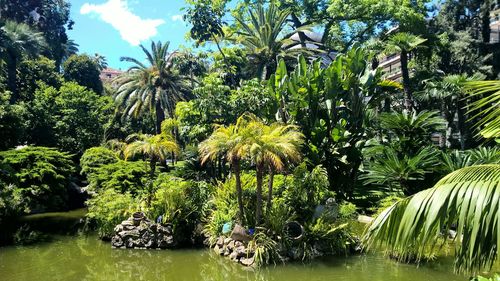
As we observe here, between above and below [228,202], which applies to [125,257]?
below

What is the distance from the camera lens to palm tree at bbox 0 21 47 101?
98.0ft

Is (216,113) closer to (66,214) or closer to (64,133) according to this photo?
(66,214)

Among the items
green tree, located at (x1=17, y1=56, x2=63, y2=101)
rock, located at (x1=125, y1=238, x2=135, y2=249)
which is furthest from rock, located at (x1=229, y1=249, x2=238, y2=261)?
green tree, located at (x1=17, y1=56, x2=63, y2=101)

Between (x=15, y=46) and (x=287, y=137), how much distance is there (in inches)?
1091

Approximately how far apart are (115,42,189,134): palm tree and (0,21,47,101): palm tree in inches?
290

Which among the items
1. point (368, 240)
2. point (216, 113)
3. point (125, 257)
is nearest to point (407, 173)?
point (216, 113)

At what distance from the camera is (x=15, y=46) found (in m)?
31.2

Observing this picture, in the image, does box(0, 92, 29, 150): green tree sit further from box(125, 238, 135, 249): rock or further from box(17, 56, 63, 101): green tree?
box(17, 56, 63, 101): green tree

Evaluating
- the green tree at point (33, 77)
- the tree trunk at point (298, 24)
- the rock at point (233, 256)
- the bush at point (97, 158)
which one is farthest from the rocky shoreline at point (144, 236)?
the green tree at point (33, 77)

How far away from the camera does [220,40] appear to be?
27.9 m

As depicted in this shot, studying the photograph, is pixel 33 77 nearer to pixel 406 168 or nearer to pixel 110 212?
pixel 110 212

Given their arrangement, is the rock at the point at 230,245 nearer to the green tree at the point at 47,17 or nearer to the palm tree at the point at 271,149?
the palm tree at the point at 271,149

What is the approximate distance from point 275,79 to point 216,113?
3.21 metres

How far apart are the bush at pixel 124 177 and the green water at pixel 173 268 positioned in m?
4.80
